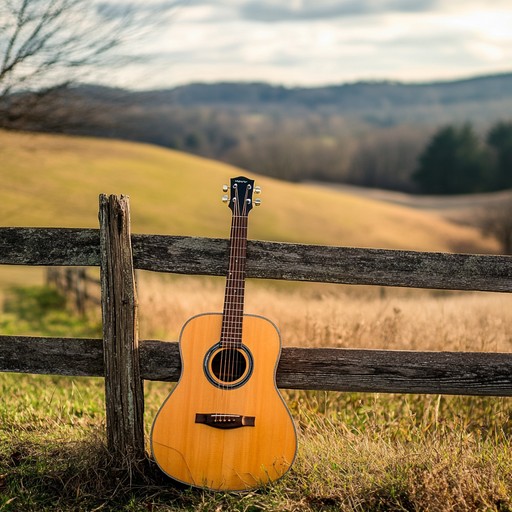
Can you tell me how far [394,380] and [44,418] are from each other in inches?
106

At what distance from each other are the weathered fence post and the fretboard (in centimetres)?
61

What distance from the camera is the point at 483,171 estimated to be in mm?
71562

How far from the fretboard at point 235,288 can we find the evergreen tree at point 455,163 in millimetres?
70865

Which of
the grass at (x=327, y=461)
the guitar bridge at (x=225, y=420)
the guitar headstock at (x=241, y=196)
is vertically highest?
the guitar headstock at (x=241, y=196)

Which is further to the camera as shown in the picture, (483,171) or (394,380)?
(483,171)

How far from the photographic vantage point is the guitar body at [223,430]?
407cm

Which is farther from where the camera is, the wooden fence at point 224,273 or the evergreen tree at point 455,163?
the evergreen tree at point 455,163

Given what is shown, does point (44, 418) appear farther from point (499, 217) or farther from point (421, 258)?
point (499, 217)

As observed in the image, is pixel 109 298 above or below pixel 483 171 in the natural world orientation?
below

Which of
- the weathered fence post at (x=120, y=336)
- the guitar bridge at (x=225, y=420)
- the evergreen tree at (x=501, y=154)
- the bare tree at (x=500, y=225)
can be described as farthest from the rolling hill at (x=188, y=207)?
the guitar bridge at (x=225, y=420)

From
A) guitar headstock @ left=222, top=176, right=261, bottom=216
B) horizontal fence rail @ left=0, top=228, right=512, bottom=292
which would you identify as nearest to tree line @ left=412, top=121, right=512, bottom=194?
horizontal fence rail @ left=0, top=228, right=512, bottom=292

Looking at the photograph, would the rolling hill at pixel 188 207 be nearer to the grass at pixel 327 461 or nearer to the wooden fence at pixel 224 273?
the grass at pixel 327 461

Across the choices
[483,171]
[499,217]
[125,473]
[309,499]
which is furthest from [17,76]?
[483,171]

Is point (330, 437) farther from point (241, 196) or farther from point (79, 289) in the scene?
point (79, 289)
